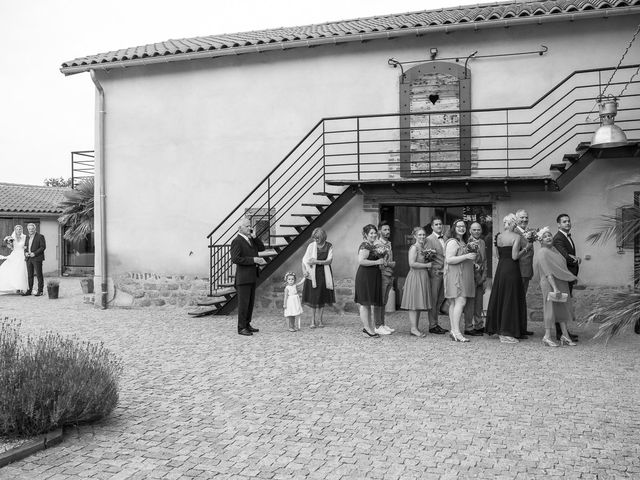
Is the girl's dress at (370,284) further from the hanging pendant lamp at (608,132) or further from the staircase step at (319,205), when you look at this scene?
the hanging pendant lamp at (608,132)

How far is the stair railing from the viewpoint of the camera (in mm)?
10336

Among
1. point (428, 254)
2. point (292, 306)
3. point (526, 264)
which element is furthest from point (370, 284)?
point (526, 264)

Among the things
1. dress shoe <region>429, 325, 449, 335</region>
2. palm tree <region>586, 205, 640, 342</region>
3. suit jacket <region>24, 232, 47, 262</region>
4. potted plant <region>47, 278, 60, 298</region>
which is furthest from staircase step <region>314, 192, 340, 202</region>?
suit jacket <region>24, 232, 47, 262</region>

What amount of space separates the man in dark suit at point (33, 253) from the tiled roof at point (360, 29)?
4979mm

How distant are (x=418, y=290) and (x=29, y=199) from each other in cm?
2297

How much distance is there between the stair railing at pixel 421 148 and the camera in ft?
33.9

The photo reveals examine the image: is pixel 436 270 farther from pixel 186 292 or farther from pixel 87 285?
pixel 87 285

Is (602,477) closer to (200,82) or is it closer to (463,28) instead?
(463,28)

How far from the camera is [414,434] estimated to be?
4.81 metres

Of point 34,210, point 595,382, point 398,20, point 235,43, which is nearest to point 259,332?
point 595,382

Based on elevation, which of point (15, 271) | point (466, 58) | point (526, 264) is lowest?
point (15, 271)

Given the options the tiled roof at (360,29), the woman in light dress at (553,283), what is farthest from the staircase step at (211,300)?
the woman in light dress at (553,283)

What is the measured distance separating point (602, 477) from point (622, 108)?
25.8ft

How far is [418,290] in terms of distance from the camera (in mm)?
9000
